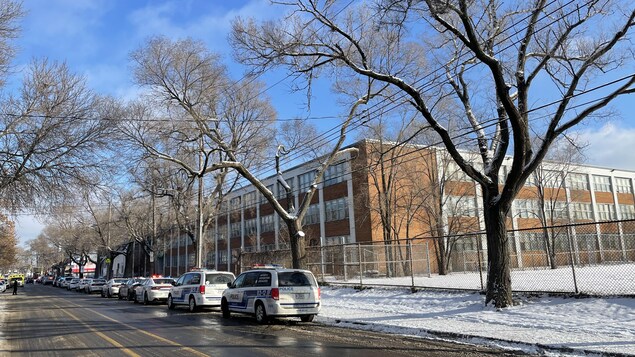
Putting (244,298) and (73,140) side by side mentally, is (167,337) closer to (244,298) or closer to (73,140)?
(244,298)

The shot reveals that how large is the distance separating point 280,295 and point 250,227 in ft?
147

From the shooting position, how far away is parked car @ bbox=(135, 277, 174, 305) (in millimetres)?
24438

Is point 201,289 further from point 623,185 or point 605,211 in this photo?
point 623,185

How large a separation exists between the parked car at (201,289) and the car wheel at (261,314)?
16.3 feet

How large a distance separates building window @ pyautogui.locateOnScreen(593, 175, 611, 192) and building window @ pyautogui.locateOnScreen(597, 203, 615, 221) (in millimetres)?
1813

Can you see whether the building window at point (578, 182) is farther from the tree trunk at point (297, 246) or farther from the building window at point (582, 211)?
the tree trunk at point (297, 246)

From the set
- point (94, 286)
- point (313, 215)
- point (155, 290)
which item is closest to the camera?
point (155, 290)

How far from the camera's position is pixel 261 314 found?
552 inches

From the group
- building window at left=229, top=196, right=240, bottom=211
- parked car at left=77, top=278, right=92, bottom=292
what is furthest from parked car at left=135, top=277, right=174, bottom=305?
building window at left=229, top=196, right=240, bottom=211

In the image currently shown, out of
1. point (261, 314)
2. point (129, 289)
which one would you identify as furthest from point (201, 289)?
point (129, 289)

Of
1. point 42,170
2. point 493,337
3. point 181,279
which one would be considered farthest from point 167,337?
point 42,170

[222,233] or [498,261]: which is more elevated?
[222,233]

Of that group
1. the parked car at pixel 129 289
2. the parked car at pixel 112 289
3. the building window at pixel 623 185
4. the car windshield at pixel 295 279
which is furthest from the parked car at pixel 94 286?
the building window at pixel 623 185

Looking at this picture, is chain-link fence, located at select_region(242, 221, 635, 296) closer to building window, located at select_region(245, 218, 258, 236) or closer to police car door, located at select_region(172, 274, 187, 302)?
police car door, located at select_region(172, 274, 187, 302)
